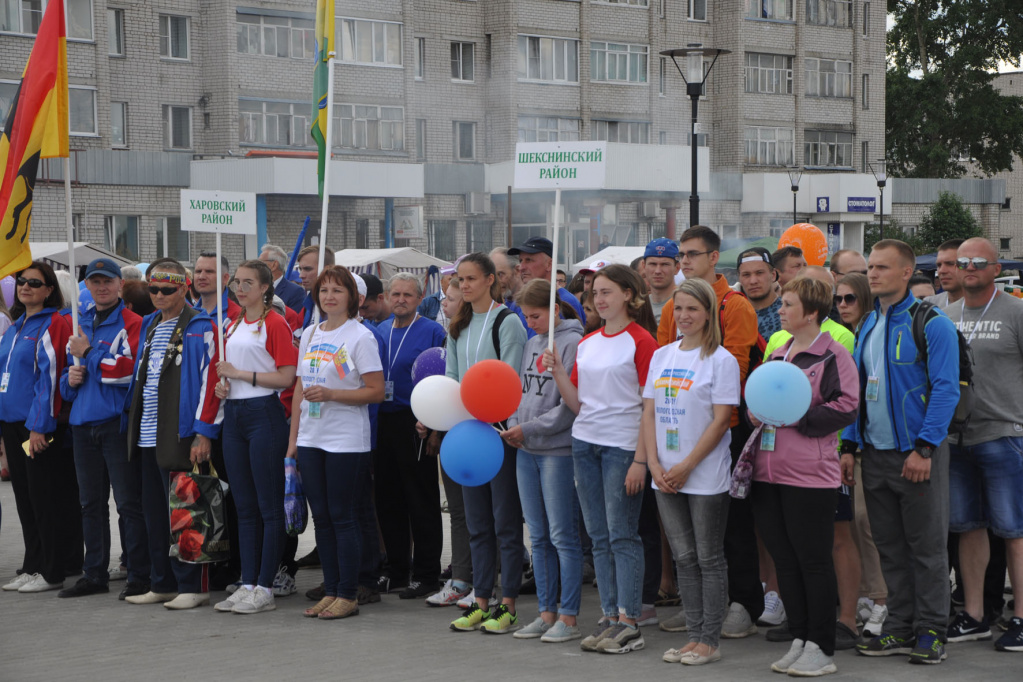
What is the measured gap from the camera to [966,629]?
688 cm

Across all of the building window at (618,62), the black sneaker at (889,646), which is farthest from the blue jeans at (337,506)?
the building window at (618,62)

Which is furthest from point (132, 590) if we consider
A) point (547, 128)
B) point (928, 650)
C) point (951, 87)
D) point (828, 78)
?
point (951, 87)

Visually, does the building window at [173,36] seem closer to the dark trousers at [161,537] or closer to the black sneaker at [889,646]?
the dark trousers at [161,537]

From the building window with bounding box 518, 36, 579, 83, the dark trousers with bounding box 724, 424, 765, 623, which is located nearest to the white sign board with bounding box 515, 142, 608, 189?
the dark trousers with bounding box 724, 424, 765, 623

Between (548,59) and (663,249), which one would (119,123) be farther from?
(663,249)

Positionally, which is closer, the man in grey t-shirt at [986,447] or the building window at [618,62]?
the man in grey t-shirt at [986,447]

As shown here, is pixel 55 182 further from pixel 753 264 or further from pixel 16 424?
pixel 753 264

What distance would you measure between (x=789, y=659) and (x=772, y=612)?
3.23 ft

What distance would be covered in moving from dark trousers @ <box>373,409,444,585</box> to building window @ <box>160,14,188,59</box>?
111 feet

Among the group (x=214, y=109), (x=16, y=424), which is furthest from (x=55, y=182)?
(x=16, y=424)

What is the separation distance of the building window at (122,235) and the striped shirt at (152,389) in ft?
103

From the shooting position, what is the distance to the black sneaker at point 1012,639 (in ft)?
21.8

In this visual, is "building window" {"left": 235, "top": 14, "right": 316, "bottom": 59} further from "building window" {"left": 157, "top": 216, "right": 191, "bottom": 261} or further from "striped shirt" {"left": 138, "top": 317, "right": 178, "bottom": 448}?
"striped shirt" {"left": 138, "top": 317, "right": 178, "bottom": 448}

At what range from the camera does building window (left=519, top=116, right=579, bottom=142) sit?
45562mm
